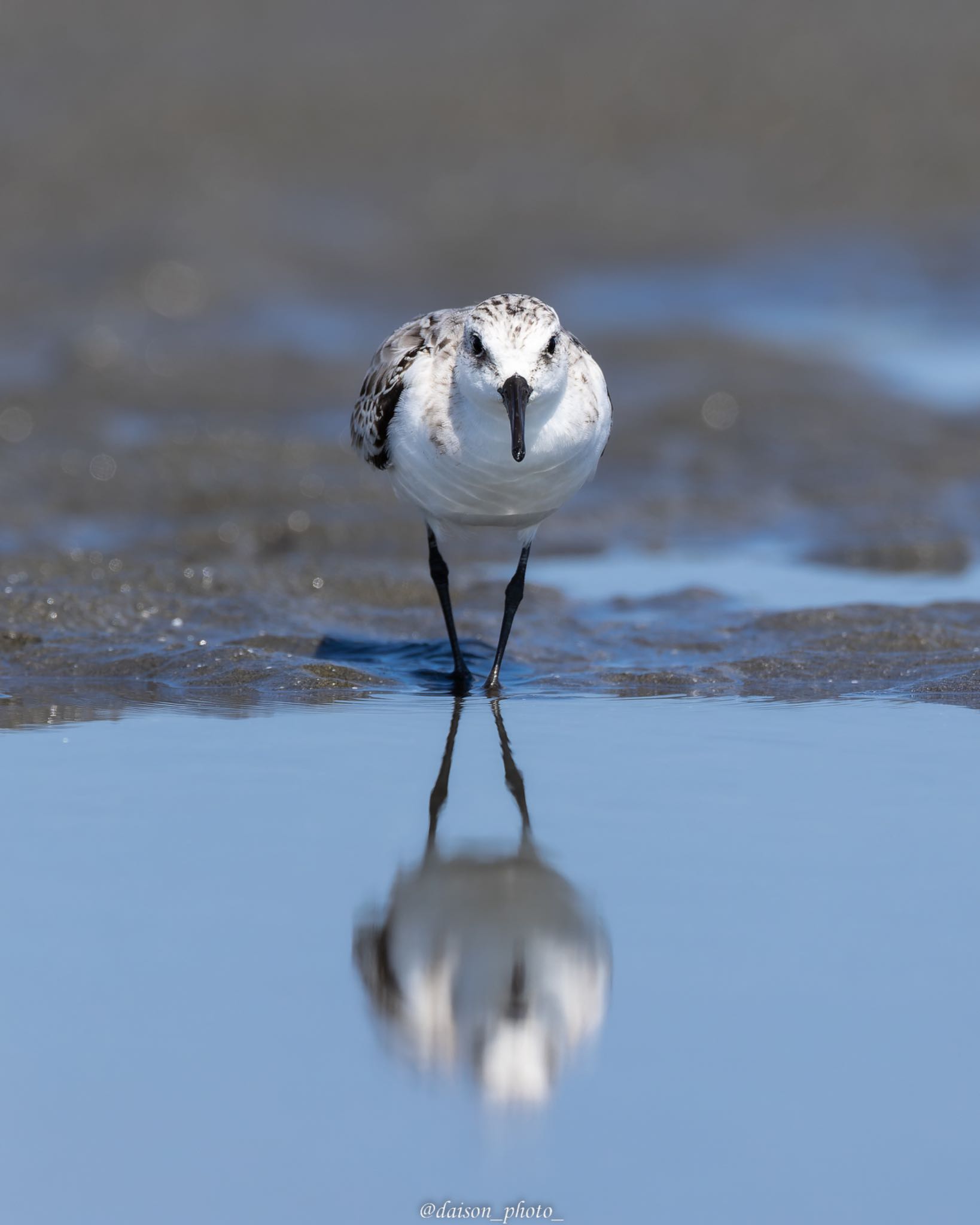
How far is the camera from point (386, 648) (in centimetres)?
804

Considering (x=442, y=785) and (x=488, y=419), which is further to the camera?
(x=488, y=419)

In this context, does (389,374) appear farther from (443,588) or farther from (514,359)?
(514,359)

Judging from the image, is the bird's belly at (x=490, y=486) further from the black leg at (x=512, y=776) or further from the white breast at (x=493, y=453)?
the black leg at (x=512, y=776)

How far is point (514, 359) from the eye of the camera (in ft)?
21.1

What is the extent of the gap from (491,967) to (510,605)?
3.50 m

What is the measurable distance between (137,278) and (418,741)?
9246 millimetres

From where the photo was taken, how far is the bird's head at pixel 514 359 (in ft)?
21.0

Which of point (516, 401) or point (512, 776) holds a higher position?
point (516, 401)

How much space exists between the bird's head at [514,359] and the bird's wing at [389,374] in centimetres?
49

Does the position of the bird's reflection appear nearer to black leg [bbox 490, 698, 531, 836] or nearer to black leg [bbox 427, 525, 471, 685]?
black leg [bbox 490, 698, 531, 836]

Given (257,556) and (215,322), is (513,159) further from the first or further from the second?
(257,556)

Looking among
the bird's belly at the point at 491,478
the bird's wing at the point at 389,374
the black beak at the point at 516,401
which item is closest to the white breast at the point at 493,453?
the bird's belly at the point at 491,478

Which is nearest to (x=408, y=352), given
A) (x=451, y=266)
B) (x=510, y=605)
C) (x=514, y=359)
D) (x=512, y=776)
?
(x=514, y=359)

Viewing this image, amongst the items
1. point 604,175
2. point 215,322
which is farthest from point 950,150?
point 215,322
